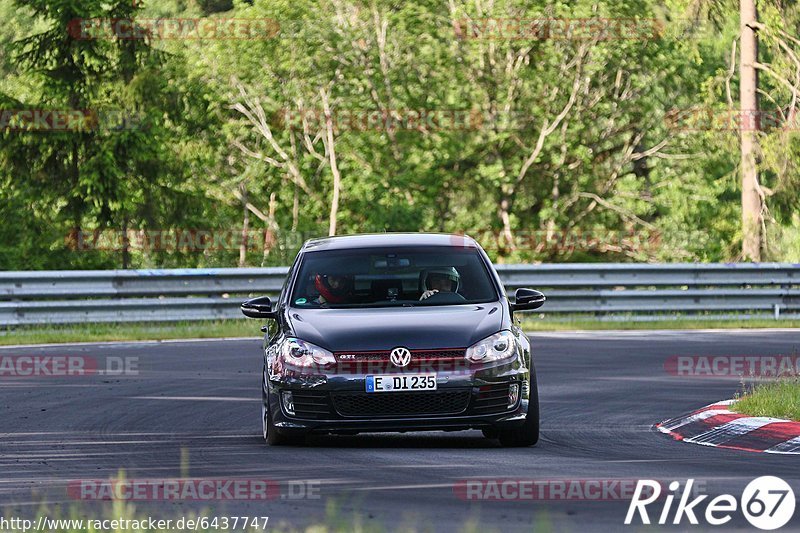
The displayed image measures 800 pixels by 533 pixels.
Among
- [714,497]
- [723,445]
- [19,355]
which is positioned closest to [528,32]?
[19,355]

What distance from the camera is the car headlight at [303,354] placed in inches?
410

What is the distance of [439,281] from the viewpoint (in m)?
11.5

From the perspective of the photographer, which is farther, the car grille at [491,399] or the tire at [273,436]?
the tire at [273,436]

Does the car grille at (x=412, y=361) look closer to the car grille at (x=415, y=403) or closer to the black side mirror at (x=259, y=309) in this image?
the car grille at (x=415, y=403)

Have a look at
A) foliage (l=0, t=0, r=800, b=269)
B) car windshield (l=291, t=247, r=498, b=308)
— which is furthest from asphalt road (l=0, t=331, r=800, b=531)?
foliage (l=0, t=0, r=800, b=269)

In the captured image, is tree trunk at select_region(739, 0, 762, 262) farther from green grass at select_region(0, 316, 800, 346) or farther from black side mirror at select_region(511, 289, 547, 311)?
black side mirror at select_region(511, 289, 547, 311)

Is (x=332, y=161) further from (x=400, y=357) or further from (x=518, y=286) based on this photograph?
(x=400, y=357)

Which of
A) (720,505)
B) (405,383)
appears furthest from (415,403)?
(720,505)

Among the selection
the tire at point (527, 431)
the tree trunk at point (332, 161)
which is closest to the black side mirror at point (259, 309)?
the tire at point (527, 431)

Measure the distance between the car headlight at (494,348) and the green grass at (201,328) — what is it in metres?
12.2

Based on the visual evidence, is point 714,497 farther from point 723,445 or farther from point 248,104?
point 248,104

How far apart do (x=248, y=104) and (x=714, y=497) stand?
125ft

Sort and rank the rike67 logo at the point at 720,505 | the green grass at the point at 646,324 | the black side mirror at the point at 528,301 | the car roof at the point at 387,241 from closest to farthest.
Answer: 1. the rike67 logo at the point at 720,505
2. the black side mirror at the point at 528,301
3. the car roof at the point at 387,241
4. the green grass at the point at 646,324

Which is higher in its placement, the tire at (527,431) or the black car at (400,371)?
the black car at (400,371)
